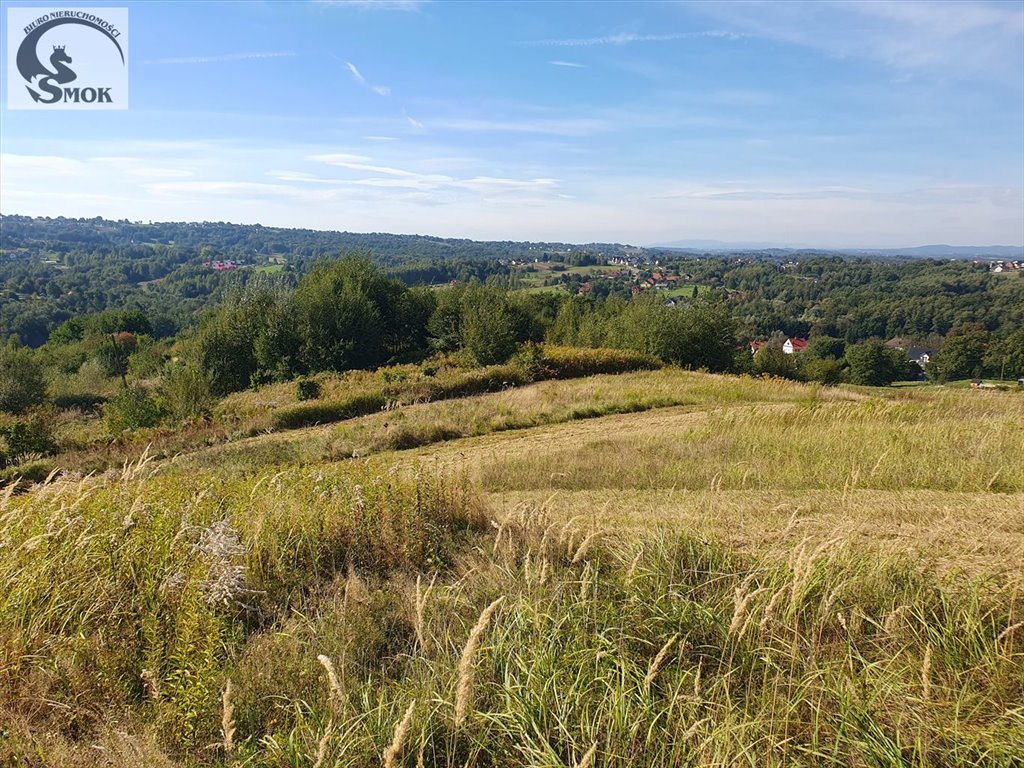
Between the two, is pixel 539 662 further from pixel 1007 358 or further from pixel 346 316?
pixel 1007 358

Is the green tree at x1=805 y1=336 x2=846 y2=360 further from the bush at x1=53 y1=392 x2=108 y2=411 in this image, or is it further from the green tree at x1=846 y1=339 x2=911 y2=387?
the bush at x1=53 y1=392 x2=108 y2=411

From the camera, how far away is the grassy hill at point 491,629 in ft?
8.84

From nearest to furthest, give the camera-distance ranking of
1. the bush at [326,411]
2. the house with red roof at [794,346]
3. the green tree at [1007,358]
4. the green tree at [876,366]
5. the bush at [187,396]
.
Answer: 1. the bush at [326,411]
2. the bush at [187,396]
3. the green tree at [1007,358]
4. the green tree at [876,366]
5. the house with red roof at [794,346]

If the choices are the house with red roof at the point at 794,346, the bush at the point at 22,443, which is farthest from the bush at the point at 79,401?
the house with red roof at the point at 794,346

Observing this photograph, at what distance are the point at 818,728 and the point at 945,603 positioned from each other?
152 centimetres

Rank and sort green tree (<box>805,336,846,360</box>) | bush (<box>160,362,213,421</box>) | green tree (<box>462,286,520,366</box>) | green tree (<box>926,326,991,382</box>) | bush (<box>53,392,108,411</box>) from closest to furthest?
bush (<box>160,362,213,421</box>) → green tree (<box>462,286,520,366</box>) → bush (<box>53,392,108,411</box>) → green tree (<box>926,326,991,382</box>) → green tree (<box>805,336,846,360</box>)

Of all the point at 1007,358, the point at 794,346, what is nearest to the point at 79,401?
the point at 1007,358

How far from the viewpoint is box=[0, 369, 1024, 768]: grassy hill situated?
2695 mm

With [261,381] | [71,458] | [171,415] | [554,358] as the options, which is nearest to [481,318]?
[554,358]

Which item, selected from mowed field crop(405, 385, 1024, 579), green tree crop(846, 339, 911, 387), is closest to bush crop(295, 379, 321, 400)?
mowed field crop(405, 385, 1024, 579)

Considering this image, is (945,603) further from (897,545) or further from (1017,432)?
(1017,432)

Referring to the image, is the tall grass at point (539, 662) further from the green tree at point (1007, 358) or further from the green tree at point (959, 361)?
the green tree at point (959, 361)

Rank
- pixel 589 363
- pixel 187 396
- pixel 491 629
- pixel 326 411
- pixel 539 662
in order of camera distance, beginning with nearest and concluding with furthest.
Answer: pixel 539 662, pixel 491 629, pixel 326 411, pixel 187 396, pixel 589 363

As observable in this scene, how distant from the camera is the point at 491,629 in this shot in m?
3.71
